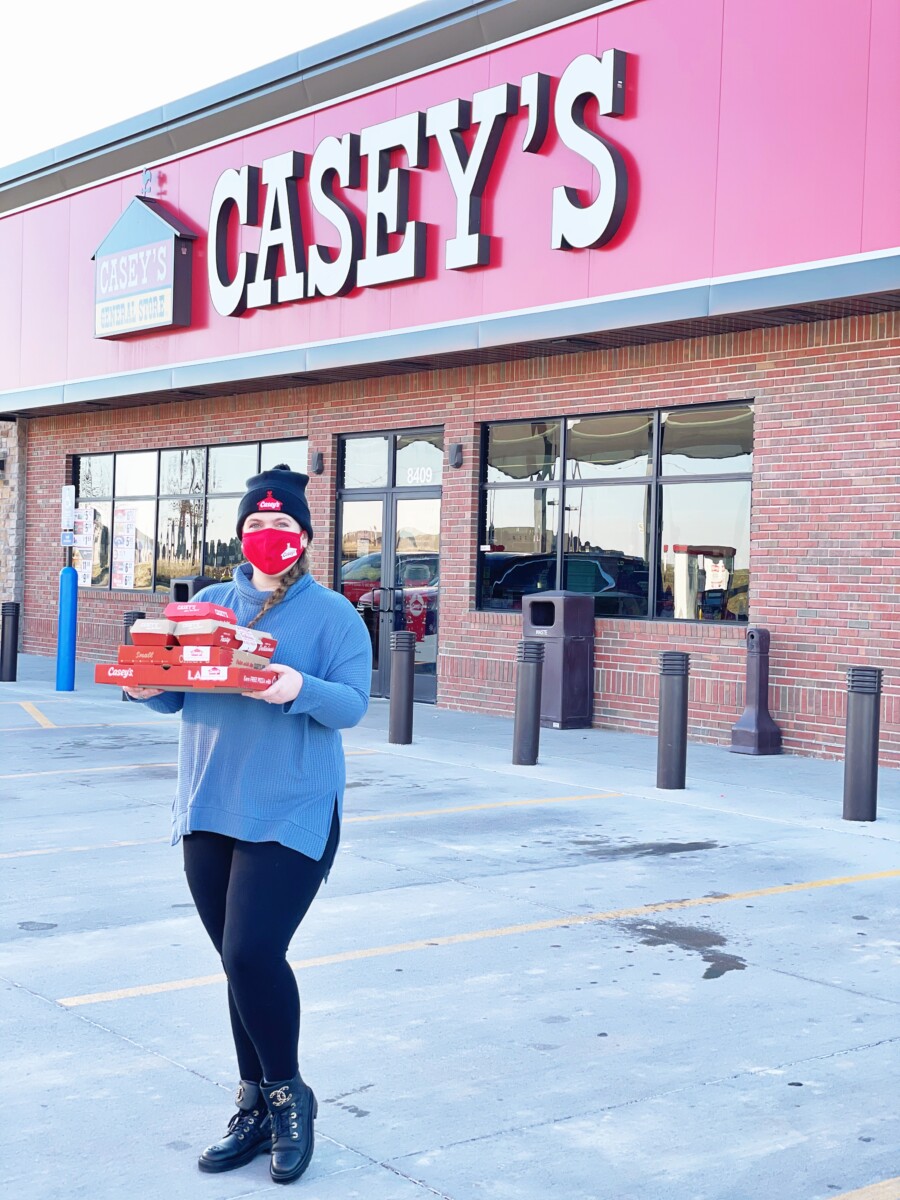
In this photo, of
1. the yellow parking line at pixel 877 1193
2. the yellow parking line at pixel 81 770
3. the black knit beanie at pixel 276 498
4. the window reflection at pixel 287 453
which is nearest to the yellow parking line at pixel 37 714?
the yellow parking line at pixel 81 770

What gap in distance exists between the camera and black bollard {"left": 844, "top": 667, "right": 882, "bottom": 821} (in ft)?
31.7

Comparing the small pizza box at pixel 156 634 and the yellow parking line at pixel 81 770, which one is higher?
the small pizza box at pixel 156 634

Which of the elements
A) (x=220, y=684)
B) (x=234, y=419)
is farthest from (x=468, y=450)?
(x=220, y=684)

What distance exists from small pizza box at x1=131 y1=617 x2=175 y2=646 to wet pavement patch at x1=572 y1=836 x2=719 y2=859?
4.83 m

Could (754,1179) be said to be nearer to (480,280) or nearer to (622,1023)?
(622,1023)

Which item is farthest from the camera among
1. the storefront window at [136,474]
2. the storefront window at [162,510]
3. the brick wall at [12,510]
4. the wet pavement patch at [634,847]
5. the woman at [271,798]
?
the brick wall at [12,510]

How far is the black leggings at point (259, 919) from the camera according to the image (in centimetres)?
391

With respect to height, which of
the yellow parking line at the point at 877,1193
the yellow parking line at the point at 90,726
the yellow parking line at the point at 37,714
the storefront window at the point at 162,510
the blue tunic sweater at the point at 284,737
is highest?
the storefront window at the point at 162,510

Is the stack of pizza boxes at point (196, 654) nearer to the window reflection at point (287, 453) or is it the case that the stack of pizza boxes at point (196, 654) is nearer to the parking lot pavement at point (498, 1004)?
the parking lot pavement at point (498, 1004)

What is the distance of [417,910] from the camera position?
276 inches

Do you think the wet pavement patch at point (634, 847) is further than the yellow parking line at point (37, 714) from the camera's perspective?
No

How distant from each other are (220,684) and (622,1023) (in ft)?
7.75

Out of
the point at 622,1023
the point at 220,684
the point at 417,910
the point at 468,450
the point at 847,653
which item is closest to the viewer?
the point at 220,684

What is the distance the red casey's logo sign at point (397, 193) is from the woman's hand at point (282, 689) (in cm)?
1042
